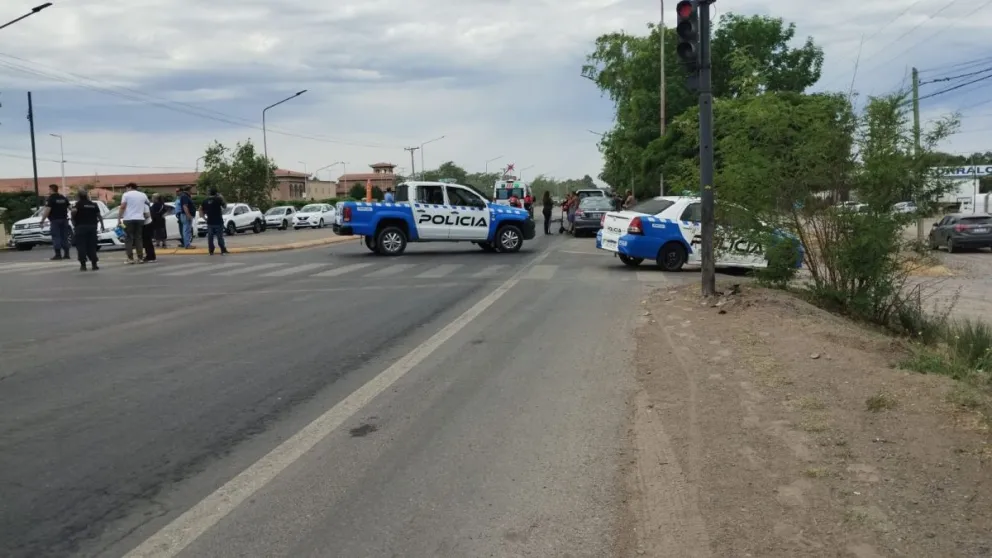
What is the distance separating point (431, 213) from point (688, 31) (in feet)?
38.4

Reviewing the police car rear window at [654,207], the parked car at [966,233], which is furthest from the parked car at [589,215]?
the police car rear window at [654,207]

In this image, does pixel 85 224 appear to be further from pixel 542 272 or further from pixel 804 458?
pixel 804 458

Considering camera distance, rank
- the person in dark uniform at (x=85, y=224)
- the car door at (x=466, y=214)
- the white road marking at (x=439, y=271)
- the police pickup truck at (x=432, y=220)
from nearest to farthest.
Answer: the white road marking at (x=439, y=271) < the person in dark uniform at (x=85, y=224) < the police pickup truck at (x=432, y=220) < the car door at (x=466, y=214)

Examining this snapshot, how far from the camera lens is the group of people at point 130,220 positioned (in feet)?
59.7

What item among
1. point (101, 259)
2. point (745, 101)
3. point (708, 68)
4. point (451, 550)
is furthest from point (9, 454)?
point (101, 259)

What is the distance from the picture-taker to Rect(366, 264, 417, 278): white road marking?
16.8 m

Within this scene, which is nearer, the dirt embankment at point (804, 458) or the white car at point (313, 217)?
the dirt embankment at point (804, 458)

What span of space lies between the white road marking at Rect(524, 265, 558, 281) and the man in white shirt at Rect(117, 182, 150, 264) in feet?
28.2

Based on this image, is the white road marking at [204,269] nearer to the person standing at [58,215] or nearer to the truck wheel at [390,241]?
the truck wheel at [390,241]

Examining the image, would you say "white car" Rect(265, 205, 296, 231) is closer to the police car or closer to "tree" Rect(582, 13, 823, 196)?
"tree" Rect(582, 13, 823, 196)

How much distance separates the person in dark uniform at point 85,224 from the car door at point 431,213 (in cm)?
743

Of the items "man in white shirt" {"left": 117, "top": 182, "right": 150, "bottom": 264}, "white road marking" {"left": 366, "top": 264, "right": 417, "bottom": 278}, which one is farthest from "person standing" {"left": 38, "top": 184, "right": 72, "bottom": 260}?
"white road marking" {"left": 366, "top": 264, "right": 417, "bottom": 278}

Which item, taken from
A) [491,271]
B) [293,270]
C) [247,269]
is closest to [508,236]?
[491,271]

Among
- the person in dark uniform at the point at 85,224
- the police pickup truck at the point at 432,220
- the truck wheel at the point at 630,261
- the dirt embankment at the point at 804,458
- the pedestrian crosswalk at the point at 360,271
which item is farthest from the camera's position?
the police pickup truck at the point at 432,220
